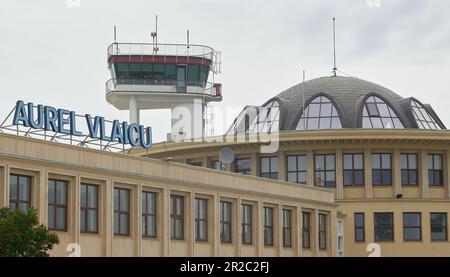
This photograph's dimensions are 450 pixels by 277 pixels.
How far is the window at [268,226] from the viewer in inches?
2496

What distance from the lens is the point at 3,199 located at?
42.1m

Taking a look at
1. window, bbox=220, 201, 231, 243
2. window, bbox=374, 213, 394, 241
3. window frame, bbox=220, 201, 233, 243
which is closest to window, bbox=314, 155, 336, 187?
window, bbox=374, 213, 394, 241

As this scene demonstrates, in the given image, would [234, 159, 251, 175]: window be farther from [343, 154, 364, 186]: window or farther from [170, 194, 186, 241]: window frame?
[170, 194, 186, 241]: window frame

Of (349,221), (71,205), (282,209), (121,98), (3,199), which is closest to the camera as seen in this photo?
Answer: (3,199)

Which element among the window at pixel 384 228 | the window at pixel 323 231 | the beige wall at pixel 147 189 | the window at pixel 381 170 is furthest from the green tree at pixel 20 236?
the window at pixel 381 170

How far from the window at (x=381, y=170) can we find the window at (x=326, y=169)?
10.2 feet

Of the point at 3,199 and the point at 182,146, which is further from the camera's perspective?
the point at 182,146

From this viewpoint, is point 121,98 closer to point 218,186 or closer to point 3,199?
point 218,186

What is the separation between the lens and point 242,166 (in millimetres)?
81500

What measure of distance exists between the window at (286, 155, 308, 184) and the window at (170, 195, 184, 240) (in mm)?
24937

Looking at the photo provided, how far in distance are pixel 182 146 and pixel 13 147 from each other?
1508 inches

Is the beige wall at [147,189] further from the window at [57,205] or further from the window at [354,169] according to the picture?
the window at [354,169]
